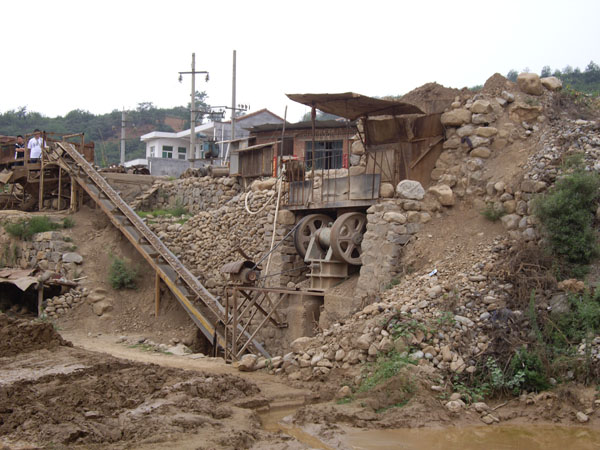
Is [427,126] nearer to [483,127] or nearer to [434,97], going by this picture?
[434,97]

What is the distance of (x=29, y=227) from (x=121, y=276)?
3749 mm

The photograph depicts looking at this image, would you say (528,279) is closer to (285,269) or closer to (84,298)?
(285,269)

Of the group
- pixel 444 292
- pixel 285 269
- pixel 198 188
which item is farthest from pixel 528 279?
pixel 198 188

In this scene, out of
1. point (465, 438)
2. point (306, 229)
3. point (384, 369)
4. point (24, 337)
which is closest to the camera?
point (465, 438)

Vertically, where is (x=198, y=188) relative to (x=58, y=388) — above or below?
above

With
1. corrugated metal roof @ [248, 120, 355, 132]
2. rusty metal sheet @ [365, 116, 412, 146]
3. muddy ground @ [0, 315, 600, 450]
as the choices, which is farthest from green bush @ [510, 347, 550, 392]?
corrugated metal roof @ [248, 120, 355, 132]

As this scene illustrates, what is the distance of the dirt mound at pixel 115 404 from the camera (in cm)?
763

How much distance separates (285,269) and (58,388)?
307 inches

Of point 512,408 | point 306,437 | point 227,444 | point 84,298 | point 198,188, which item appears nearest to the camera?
point 227,444

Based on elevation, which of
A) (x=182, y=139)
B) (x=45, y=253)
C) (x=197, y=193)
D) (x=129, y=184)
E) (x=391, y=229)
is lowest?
(x=45, y=253)

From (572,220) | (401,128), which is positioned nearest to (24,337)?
(401,128)

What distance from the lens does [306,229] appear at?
1573cm

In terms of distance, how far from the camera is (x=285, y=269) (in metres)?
16.3

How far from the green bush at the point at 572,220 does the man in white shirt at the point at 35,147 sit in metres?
17.0
